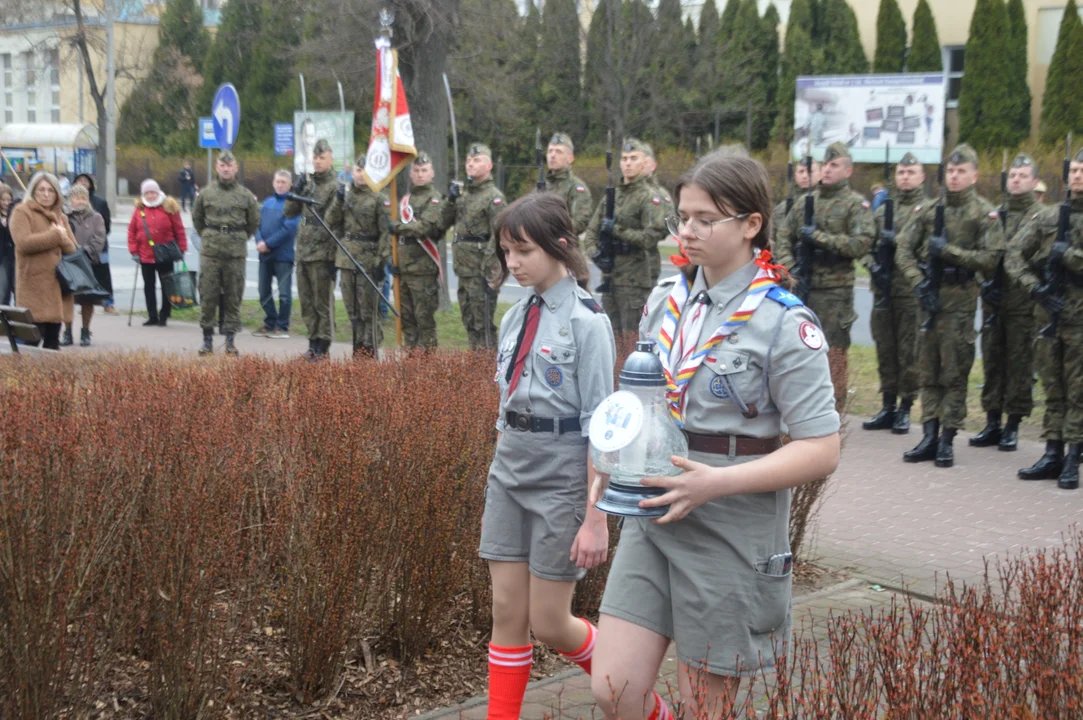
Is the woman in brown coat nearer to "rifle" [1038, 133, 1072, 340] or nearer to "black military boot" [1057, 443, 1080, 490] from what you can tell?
"rifle" [1038, 133, 1072, 340]

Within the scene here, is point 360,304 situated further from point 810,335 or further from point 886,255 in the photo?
point 810,335

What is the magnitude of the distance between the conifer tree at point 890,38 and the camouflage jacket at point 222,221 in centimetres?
2701

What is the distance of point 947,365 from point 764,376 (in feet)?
23.9

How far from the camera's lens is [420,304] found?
13.1 m

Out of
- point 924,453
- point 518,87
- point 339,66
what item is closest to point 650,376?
point 924,453

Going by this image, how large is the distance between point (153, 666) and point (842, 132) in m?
33.3

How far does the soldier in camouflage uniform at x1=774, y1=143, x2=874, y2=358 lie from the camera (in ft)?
35.8

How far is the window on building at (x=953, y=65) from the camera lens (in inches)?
1500

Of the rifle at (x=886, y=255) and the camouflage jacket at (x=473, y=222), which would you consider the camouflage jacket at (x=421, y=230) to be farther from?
the rifle at (x=886, y=255)

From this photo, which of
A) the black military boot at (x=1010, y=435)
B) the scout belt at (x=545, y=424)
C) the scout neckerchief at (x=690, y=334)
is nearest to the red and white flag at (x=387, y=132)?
the black military boot at (x=1010, y=435)

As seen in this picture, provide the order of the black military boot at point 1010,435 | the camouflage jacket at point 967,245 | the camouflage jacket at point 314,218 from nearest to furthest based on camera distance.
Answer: the camouflage jacket at point 967,245, the black military boot at point 1010,435, the camouflage jacket at point 314,218

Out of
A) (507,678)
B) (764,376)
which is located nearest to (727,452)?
(764,376)

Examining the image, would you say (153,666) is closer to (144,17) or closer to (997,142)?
(997,142)

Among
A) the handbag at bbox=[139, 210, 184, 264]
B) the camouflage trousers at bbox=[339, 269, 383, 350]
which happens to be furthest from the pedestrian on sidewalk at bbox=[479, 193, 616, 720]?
the handbag at bbox=[139, 210, 184, 264]
